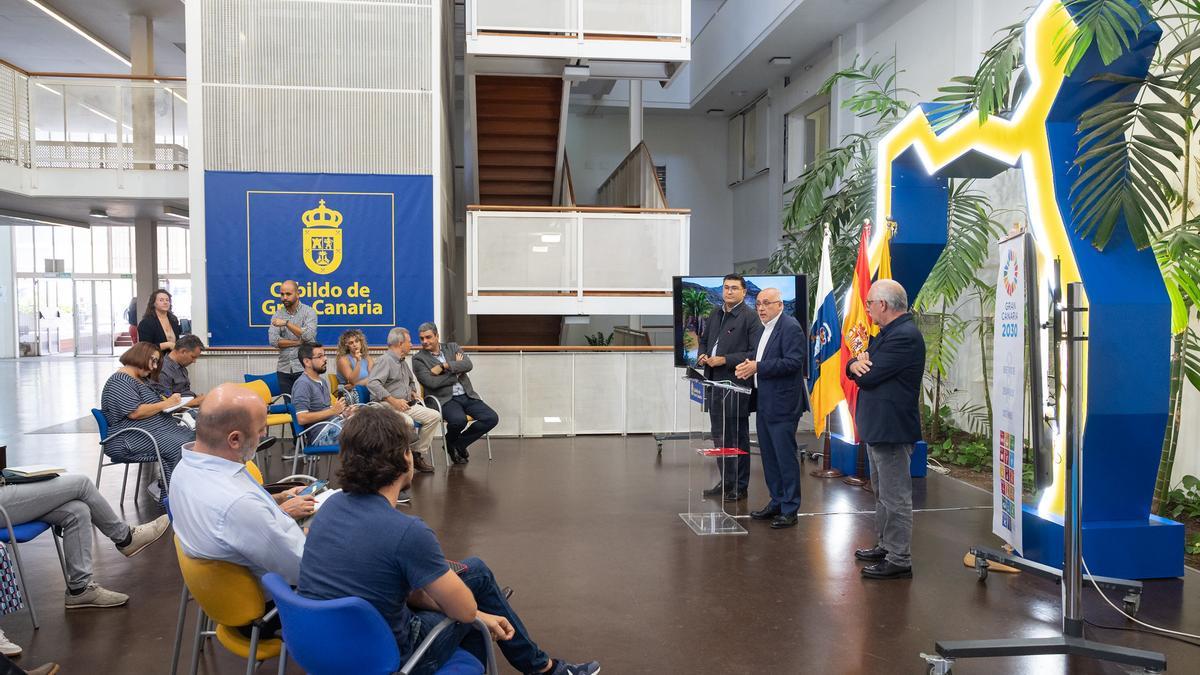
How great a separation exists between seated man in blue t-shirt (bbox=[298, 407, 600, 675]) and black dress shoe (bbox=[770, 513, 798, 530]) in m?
3.40

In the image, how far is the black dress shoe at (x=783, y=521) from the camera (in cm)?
561

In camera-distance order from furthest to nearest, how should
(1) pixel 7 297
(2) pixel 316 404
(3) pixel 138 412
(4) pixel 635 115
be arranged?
(1) pixel 7 297 → (4) pixel 635 115 → (2) pixel 316 404 → (3) pixel 138 412

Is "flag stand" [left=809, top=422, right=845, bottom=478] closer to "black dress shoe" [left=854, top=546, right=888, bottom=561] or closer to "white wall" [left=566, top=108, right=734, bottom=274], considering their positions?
"black dress shoe" [left=854, top=546, right=888, bottom=561]

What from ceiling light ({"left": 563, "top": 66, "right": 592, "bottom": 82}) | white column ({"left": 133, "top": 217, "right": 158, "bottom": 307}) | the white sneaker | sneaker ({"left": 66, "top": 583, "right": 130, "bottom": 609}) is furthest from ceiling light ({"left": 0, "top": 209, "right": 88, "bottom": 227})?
the white sneaker

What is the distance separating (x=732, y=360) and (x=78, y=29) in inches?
497

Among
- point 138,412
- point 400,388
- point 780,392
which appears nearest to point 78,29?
point 400,388

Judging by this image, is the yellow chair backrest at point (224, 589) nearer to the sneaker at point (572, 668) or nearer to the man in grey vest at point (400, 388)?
the sneaker at point (572, 668)

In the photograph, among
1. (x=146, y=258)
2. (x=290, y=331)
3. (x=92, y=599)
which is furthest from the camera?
(x=146, y=258)

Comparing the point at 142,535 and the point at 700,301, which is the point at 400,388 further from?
the point at 142,535

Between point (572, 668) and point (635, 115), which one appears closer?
point (572, 668)

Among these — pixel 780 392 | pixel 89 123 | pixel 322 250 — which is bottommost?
pixel 780 392

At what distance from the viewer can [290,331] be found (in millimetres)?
8211

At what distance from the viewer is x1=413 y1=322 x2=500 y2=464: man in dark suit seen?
765 cm

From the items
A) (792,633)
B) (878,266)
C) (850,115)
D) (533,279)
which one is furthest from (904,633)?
(850,115)
